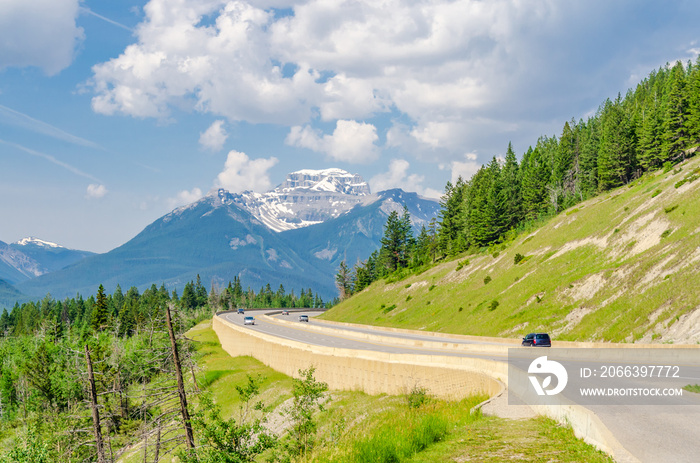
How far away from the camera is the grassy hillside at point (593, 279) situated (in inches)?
1483

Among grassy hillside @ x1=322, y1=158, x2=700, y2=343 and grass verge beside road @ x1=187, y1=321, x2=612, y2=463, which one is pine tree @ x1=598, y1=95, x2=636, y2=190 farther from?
grass verge beside road @ x1=187, y1=321, x2=612, y2=463

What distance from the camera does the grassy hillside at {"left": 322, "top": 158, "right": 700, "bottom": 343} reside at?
37656mm

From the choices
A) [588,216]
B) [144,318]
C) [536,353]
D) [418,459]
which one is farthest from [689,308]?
[144,318]

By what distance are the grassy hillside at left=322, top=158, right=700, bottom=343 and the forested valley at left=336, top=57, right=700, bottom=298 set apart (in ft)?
27.8

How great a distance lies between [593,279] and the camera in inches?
1925

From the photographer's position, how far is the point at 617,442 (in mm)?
9766

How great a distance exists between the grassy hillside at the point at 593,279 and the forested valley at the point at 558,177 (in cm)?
848

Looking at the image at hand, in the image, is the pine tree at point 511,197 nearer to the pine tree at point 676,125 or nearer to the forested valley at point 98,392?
the pine tree at point 676,125

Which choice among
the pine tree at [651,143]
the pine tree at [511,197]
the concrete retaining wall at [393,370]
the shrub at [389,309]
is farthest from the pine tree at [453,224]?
the concrete retaining wall at [393,370]

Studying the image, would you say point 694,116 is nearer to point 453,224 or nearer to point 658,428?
point 453,224

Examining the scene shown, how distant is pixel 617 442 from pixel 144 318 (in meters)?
134

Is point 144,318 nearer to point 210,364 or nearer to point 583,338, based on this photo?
point 210,364

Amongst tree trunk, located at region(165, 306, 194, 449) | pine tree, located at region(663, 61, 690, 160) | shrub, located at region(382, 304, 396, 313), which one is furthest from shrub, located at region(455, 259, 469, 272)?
tree trunk, located at region(165, 306, 194, 449)

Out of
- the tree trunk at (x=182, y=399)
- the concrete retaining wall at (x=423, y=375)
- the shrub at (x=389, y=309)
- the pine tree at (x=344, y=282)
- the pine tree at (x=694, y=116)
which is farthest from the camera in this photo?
the pine tree at (x=344, y=282)
